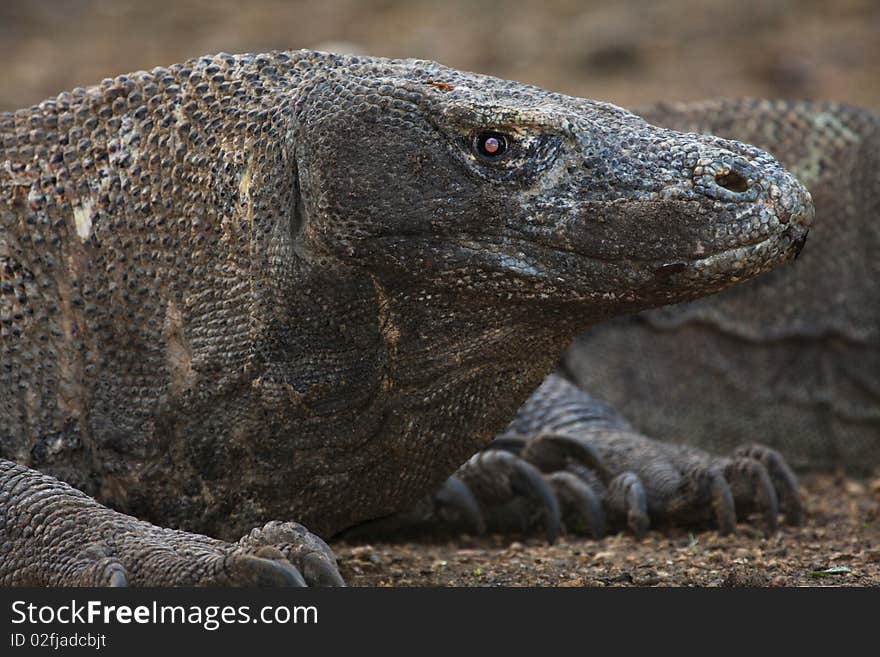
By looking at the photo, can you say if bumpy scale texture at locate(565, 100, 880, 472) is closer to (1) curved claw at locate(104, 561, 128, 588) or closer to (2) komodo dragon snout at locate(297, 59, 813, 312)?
(2) komodo dragon snout at locate(297, 59, 813, 312)

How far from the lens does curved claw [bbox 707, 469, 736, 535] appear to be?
641cm

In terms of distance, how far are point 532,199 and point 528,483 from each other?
2017 mm

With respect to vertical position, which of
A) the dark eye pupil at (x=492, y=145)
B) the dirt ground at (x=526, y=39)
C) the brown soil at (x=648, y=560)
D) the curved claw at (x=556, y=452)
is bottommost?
the brown soil at (x=648, y=560)

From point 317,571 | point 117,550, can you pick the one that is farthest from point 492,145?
point 117,550

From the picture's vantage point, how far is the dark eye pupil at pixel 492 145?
463 cm

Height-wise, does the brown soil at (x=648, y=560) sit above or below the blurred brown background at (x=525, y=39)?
below

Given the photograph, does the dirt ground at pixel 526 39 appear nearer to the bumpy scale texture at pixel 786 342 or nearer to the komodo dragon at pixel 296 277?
the bumpy scale texture at pixel 786 342

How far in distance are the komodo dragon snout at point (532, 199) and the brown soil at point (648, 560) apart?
114cm

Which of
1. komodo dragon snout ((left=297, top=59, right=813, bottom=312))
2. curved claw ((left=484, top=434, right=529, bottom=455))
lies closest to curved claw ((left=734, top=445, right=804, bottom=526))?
curved claw ((left=484, top=434, right=529, bottom=455))

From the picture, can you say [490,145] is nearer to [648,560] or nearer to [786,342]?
[648,560]

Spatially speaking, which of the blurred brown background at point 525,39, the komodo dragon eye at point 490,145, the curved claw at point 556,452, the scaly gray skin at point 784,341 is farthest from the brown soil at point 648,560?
the blurred brown background at point 525,39

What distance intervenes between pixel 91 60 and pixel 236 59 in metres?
11.2

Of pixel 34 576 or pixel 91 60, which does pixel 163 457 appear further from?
pixel 91 60

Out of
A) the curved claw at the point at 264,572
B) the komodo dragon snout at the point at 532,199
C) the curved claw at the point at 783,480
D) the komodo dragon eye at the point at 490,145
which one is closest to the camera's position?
the curved claw at the point at 264,572
